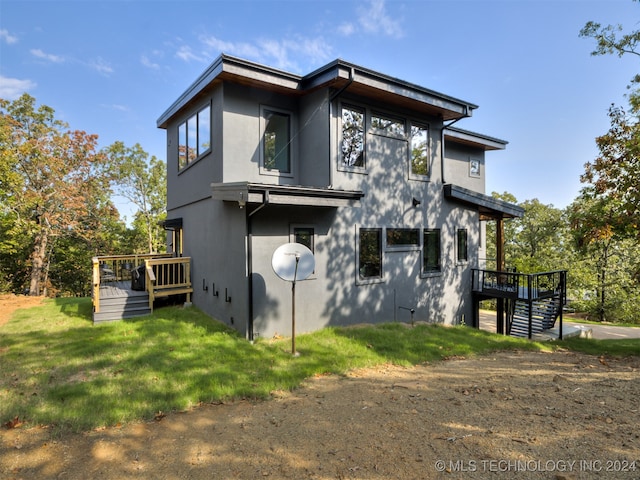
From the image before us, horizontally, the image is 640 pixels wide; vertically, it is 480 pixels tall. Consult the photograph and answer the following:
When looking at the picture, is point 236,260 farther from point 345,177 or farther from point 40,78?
point 40,78

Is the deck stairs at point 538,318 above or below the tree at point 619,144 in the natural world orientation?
below

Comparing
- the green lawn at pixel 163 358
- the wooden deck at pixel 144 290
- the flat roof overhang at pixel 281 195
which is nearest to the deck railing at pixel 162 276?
the wooden deck at pixel 144 290

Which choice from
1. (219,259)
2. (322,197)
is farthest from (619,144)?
(219,259)

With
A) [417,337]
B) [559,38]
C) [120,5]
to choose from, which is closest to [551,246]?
[559,38]

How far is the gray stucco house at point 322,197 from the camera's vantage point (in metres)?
7.57

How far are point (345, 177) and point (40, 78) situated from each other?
1978cm

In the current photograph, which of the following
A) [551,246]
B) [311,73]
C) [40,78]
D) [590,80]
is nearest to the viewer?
[311,73]

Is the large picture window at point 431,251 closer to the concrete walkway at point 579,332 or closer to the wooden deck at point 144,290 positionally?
the concrete walkway at point 579,332

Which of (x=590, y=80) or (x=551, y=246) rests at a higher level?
(x=590, y=80)

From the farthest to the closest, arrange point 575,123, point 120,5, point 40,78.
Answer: point 40,78, point 575,123, point 120,5

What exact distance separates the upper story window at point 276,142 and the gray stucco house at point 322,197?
3 centimetres

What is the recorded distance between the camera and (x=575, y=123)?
13.0 m

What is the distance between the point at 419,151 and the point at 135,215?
2353 centimetres

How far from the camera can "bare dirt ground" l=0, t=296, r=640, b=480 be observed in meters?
2.89
